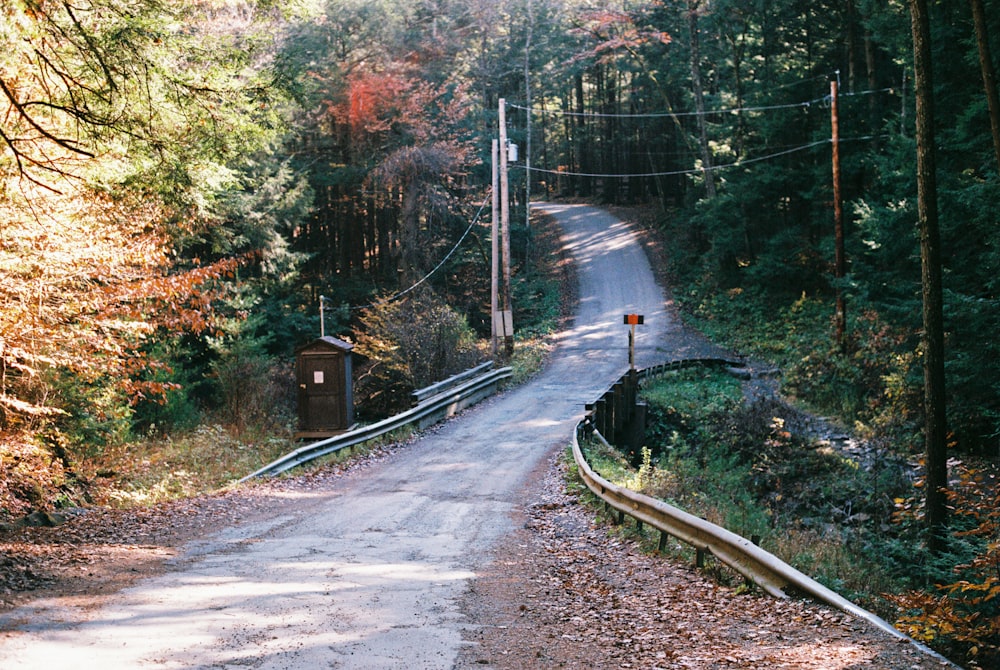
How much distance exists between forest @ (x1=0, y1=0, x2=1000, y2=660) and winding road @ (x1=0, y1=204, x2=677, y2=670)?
3743 millimetres

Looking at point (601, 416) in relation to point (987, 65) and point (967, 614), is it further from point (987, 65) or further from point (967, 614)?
point (967, 614)

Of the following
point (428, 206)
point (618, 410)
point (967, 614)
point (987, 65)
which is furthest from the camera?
point (428, 206)

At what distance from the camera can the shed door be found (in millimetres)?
19047

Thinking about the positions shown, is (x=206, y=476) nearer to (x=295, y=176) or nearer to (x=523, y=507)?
(x=523, y=507)

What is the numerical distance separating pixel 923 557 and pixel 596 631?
7.36m

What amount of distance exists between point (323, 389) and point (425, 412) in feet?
8.89

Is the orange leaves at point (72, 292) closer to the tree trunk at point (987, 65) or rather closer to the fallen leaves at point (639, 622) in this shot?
the fallen leaves at point (639, 622)

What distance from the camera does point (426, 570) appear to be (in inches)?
333

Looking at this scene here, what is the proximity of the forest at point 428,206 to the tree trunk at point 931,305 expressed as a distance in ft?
0.14

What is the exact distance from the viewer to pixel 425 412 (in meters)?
20.4

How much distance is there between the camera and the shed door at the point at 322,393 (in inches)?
750

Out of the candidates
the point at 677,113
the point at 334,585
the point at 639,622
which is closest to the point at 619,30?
the point at 677,113

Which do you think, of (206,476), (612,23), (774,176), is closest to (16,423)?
(206,476)

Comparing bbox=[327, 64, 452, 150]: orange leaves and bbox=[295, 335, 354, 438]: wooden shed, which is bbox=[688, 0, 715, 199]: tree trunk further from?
bbox=[295, 335, 354, 438]: wooden shed
